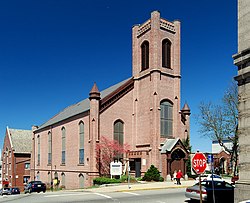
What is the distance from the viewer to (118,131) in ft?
150

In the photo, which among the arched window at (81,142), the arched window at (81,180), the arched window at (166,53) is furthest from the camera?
the arched window at (81,142)

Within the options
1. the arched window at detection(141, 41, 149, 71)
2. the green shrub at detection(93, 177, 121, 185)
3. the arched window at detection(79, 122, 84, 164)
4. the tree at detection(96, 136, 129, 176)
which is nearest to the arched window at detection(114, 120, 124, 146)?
the tree at detection(96, 136, 129, 176)

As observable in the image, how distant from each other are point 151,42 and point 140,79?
17.2 feet

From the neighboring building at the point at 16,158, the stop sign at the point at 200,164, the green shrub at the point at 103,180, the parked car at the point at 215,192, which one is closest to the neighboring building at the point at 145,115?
the green shrub at the point at 103,180

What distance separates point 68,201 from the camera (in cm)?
2125

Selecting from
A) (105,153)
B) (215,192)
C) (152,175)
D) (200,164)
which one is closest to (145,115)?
(105,153)

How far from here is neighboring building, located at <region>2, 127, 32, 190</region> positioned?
73938 mm

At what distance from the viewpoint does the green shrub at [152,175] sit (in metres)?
39.3

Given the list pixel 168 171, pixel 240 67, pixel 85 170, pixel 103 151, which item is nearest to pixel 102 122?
pixel 103 151

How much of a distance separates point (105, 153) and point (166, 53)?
1544 centimetres

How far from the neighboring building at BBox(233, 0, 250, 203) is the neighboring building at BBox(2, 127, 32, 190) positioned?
66.6 metres

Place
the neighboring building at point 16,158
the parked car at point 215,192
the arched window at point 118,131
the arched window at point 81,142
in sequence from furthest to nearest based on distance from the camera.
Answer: the neighboring building at point 16,158, the arched window at point 81,142, the arched window at point 118,131, the parked car at point 215,192

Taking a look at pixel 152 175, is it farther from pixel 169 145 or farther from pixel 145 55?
pixel 145 55

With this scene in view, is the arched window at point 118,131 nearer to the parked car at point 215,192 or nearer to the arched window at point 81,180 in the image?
the arched window at point 81,180
